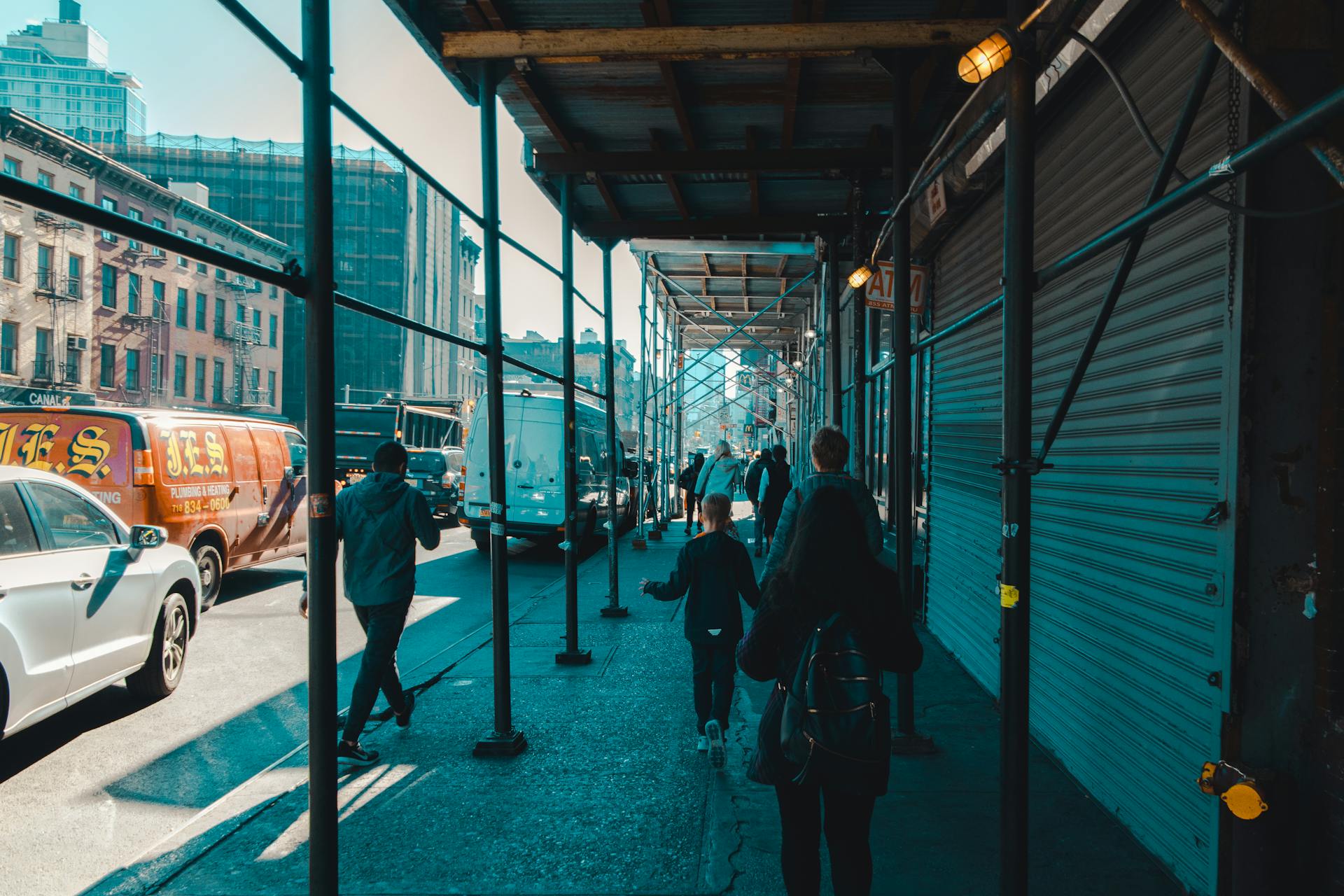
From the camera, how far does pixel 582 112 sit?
6.94 meters

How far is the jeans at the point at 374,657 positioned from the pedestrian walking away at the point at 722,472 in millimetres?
7087

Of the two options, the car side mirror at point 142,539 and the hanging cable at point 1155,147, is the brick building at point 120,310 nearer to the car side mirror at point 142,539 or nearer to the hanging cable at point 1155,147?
A: the car side mirror at point 142,539

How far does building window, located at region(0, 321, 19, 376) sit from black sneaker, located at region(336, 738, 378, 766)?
2537cm

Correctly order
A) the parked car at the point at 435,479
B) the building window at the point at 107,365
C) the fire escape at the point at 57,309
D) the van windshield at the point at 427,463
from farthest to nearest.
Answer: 1. the building window at the point at 107,365
2. the fire escape at the point at 57,309
3. the van windshield at the point at 427,463
4. the parked car at the point at 435,479

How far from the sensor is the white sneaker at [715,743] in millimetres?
5145

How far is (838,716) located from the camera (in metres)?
2.77

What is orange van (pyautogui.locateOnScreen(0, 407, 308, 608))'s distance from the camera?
8.75m

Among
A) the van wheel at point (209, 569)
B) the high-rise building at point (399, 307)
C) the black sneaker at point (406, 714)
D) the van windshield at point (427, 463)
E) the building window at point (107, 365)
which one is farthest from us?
the high-rise building at point (399, 307)

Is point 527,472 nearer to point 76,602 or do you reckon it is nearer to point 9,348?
point 76,602

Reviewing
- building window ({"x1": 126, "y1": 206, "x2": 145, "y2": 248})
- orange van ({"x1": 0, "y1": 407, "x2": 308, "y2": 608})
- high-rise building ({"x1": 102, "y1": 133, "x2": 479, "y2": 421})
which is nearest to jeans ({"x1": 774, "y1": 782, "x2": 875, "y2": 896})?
building window ({"x1": 126, "y1": 206, "x2": 145, "y2": 248})

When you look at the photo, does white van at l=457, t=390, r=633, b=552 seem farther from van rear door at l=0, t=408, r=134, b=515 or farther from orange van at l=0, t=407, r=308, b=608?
van rear door at l=0, t=408, r=134, b=515

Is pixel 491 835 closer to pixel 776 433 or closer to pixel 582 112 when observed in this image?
pixel 582 112

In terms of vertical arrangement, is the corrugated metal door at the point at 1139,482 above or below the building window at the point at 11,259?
below

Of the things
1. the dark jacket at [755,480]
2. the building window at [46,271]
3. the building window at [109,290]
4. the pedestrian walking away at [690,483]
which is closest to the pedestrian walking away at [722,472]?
the dark jacket at [755,480]
